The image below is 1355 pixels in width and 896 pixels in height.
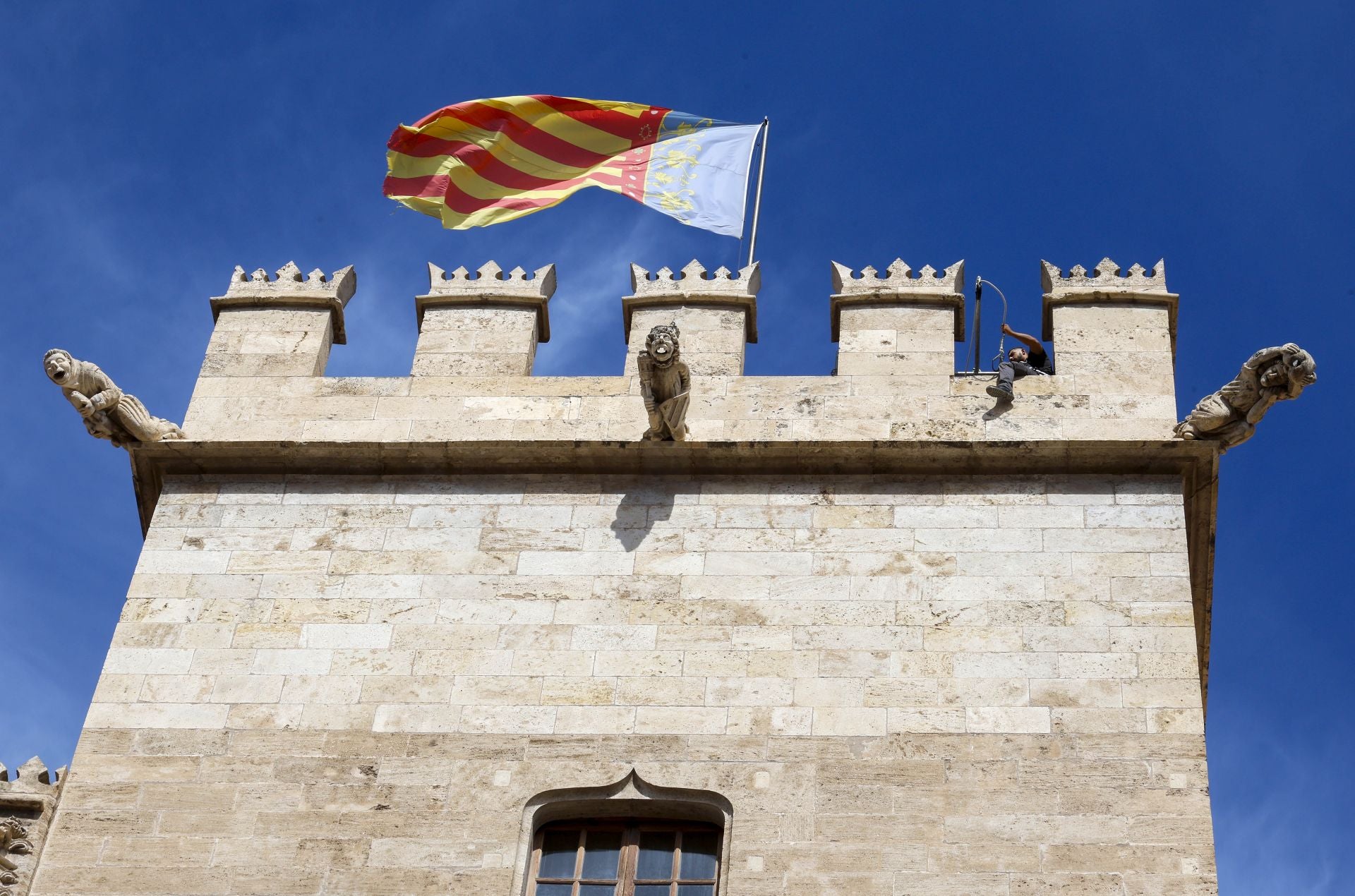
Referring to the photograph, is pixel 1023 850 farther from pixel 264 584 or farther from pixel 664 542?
pixel 264 584

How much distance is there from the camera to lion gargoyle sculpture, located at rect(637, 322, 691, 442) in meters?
16.7

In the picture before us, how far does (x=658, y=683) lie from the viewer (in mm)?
15586

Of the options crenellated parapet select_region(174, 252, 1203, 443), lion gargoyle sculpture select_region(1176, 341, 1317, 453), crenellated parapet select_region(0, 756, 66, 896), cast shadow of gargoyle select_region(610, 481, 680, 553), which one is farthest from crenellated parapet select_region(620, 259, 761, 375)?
crenellated parapet select_region(0, 756, 66, 896)

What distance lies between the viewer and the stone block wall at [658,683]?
14617 millimetres

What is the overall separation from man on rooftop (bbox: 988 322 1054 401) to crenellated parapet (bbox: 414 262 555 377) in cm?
393

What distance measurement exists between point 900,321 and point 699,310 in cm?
170

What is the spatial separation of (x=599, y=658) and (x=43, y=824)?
4.08 metres

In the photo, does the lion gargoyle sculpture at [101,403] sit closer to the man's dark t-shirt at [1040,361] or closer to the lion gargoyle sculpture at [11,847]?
the lion gargoyle sculpture at [11,847]

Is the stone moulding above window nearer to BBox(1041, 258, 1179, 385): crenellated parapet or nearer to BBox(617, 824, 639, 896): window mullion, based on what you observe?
BBox(617, 824, 639, 896): window mullion

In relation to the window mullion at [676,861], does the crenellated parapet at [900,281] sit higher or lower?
higher

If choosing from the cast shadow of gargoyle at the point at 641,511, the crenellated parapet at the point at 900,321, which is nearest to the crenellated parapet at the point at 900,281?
the crenellated parapet at the point at 900,321

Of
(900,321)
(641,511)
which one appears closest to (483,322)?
(641,511)

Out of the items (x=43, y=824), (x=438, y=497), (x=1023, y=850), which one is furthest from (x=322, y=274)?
(x=1023, y=850)

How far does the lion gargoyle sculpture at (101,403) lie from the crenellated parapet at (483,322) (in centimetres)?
228
